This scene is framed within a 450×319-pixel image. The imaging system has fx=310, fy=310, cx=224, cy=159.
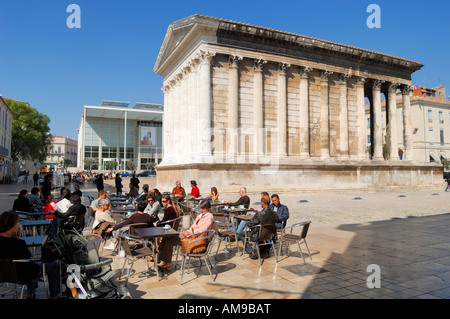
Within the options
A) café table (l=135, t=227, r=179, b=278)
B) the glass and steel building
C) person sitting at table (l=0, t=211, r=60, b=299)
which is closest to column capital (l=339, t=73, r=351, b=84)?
café table (l=135, t=227, r=179, b=278)

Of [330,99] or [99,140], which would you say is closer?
[330,99]

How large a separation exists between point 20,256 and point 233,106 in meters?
16.6

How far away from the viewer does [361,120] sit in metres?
23.8

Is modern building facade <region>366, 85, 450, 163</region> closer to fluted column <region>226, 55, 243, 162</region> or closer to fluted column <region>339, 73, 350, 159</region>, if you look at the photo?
fluted column <region>339, 73, 350, 159</region>

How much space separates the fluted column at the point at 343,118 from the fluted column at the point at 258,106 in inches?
269

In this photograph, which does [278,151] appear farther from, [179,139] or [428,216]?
[428,216]

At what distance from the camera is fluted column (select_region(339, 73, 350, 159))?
23078 mm

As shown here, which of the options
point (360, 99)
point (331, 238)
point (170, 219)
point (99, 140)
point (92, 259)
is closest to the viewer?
point (92, 259)

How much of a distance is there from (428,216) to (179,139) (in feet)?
54.4

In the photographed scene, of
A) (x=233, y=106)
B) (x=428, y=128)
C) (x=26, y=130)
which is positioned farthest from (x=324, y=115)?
(x=26, y=130)

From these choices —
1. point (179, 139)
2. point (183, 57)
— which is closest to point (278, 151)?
point (179, 139)

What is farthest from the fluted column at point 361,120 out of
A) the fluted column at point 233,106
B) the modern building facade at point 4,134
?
the modern building facade at point 4,134
